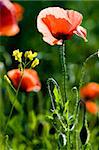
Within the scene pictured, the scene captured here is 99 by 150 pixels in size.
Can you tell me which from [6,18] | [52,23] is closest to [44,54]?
[6,18]

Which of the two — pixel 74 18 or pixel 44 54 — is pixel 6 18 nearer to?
pixel 74 18

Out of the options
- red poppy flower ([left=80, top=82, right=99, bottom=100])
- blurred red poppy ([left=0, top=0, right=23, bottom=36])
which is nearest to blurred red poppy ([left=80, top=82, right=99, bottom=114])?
red poppy flower ([left=80, top=82, right=99, bottom=100])

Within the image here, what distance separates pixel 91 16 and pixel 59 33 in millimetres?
2505

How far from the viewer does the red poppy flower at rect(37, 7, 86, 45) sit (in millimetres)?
1462

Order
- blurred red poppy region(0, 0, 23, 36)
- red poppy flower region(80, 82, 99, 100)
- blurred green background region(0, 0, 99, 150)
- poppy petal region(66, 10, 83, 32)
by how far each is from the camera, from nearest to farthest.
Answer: poppy petal region(66, 10, 83, 32)
blurred red poppy region(0, 0, 23, 36)
red poppy flower region(80, 82, 99, 100)
blurred green background region(0, 0, 99, 150)

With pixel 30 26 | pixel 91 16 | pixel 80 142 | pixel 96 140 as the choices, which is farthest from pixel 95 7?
pixel 80 142

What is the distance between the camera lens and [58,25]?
147 centimetres

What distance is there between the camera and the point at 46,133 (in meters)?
2.04

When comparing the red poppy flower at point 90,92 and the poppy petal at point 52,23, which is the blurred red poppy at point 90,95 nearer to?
the red poppy flower at point 90,92

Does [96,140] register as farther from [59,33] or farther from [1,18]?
[59,33]

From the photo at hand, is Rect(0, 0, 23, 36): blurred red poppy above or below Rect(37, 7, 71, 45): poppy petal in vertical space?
below

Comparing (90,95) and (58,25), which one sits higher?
(58,25)

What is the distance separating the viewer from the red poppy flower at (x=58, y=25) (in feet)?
4.80

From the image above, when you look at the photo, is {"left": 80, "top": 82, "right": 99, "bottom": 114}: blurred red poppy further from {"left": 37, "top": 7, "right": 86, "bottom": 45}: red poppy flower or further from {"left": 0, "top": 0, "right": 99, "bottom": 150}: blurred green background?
{"left": 37, "top": 7, "right": 86, "bottom": 45}: red poppy flower
